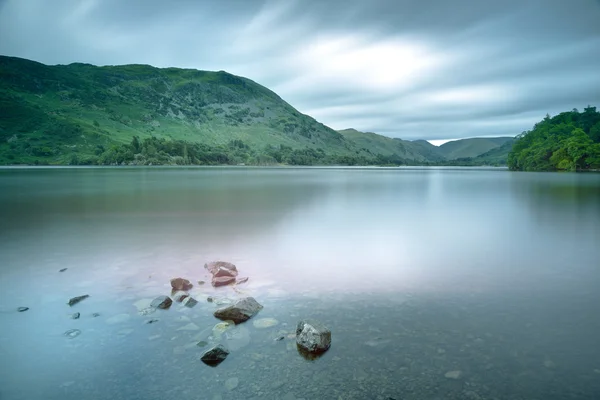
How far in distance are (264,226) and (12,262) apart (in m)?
14.6

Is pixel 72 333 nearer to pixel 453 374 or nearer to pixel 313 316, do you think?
pixel 313 316

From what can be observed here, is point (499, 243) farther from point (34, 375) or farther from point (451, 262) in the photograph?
point (34, 375)

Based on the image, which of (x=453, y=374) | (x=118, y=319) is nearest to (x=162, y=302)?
(x=118, y=319)

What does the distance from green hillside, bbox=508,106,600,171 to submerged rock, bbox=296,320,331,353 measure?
579ft

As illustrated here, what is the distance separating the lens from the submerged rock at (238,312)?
10047 mm

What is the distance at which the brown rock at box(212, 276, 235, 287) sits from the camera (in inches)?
521

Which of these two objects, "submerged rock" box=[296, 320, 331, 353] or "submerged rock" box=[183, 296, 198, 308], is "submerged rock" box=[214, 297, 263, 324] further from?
"submerged rock" box=[296, 320, 331, 353]

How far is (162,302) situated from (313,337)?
5.03 meters

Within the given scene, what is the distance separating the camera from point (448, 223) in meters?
29.9

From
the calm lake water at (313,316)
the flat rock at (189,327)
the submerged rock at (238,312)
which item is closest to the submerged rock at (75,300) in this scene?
the calm lake water at (313,316)

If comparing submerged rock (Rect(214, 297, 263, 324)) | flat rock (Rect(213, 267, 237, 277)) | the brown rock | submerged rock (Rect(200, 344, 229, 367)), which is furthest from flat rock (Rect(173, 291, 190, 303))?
submerged rock (Rect(200, 344, 229, 367))

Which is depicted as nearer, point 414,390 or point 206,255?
point 414,390

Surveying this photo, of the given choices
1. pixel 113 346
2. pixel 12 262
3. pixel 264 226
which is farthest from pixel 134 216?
pixel 113 346

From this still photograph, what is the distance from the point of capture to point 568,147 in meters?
152
